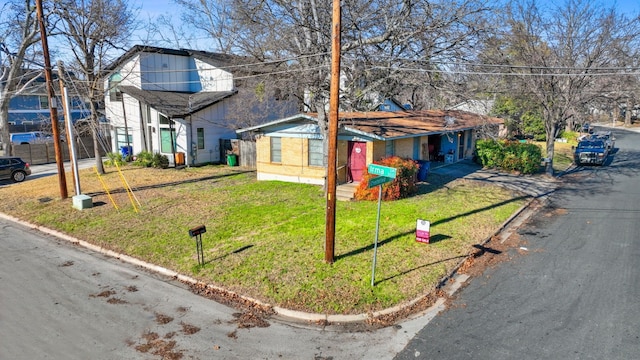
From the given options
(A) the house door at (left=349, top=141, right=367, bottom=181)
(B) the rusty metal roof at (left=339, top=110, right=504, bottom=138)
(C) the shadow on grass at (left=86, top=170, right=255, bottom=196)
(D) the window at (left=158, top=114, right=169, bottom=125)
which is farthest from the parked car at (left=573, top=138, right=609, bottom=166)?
(D) the window at (left=158, top=114, right=169, bottom=125)

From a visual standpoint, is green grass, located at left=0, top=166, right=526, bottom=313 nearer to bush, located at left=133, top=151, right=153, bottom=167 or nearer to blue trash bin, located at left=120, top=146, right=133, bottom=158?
bush, located at left=133, top=151, right=153, bottom=167

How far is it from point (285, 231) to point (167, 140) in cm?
1693

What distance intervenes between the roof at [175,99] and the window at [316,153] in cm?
907

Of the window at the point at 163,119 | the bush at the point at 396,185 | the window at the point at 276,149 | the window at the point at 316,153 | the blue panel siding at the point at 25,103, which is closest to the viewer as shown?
the bush at the point at 396,185

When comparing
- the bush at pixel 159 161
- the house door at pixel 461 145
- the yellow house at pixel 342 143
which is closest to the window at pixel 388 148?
the yellow house at pixel 342 143

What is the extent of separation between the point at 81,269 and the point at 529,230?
43.5 ft

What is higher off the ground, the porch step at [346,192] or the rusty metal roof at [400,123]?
the rusty metal roof at [400,123]

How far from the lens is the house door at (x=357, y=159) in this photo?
1833 cm

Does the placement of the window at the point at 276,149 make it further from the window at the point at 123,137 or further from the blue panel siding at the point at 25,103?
the blue panel siding at the point at 25,103

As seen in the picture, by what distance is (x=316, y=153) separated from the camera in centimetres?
1958

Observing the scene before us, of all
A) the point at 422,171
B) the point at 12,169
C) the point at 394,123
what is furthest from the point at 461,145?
the point at 12,169

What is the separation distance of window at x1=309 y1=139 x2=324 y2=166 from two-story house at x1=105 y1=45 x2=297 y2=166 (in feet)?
22.0

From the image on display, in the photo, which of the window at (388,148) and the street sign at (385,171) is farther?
the window at (388,148)

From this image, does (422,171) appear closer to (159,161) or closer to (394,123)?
(394,123)
